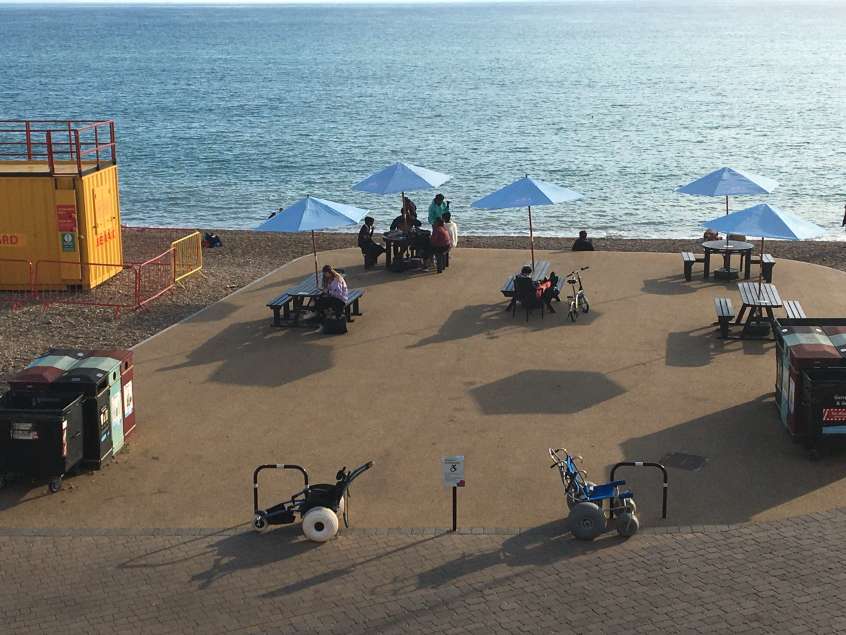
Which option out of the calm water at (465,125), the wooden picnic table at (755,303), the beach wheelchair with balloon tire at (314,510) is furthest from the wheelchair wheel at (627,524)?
the calm water at (465,125)

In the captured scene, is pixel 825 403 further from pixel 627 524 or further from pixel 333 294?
pixel 333 294

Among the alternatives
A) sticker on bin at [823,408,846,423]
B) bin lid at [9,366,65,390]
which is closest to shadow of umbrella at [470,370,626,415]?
sticker on bin at [823,408,846,423]

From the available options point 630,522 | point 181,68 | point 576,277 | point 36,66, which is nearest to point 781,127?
point 576,277

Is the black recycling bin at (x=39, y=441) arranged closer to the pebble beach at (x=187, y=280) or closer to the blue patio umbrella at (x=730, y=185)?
the pebble beach at (x=187, y=280)

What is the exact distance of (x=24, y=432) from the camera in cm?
1238

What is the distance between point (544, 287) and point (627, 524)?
28.7ft

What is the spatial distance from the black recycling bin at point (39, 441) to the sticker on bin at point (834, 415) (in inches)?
328

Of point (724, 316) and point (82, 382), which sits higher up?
point (82, 382)

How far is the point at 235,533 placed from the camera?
1159 cm

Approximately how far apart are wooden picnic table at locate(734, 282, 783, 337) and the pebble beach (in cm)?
530

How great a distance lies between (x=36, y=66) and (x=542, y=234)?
12034 cm

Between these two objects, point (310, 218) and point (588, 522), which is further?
point (310, 218)

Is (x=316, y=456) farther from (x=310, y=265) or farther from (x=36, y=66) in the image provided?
(x=36, y=66)

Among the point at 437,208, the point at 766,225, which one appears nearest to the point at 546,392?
the point at 766,225
